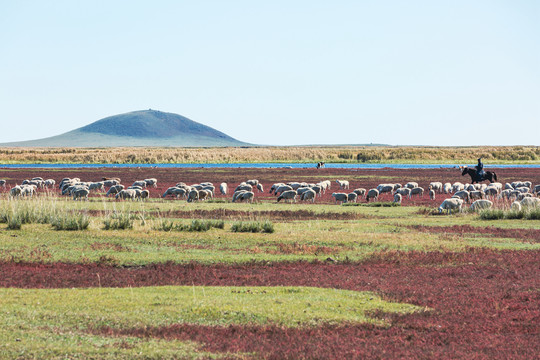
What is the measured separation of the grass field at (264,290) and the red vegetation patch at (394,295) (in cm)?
4

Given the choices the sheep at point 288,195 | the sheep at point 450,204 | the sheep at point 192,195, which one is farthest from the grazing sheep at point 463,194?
the sheep at point 192,195

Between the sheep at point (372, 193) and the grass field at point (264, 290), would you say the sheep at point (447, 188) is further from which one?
the grass field at point (264, 290)

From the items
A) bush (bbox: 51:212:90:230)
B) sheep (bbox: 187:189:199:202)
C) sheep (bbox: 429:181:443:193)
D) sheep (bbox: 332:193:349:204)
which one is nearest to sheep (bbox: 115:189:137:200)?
sheep (bbox: 187:189:199:202)

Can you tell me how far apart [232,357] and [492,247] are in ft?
49.1

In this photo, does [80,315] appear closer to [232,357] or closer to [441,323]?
[232,357]

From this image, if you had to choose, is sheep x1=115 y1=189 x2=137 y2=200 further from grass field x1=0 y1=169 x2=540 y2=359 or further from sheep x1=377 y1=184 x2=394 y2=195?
sheep x1=377 y1=184 x2=394 y2=195

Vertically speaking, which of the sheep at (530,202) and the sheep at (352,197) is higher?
the sheep at (530,202)

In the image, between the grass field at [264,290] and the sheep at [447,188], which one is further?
the sheep at [447,188]

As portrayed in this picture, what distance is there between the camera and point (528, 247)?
23.3 metres

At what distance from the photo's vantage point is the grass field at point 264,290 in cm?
1158

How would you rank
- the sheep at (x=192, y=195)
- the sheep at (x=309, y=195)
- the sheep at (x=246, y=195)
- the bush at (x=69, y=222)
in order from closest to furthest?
1. the bush at (x=69, y=222)
2. the sheep at (x=246, y=195)
3. the sheep at (x=192, y=195)
4. the sheep at (x=309, y=195)

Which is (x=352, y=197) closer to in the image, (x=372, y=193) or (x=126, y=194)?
(x=372, y=193)

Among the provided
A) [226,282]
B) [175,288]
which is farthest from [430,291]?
[175,288]

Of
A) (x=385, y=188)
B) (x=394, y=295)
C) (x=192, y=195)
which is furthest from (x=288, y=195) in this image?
(x=394, y=295)
